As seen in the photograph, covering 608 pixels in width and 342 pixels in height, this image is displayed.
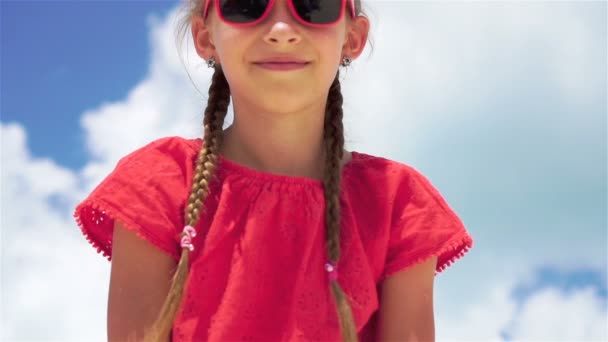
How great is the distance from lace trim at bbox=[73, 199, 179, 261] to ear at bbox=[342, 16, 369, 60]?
99 centimetres

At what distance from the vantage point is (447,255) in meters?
2.92

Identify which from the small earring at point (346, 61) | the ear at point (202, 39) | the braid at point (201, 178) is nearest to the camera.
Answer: the braid at point (201, 178)

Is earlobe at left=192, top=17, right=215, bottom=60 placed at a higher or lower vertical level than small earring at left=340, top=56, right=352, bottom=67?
higher

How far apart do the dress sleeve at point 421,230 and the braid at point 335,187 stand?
0.84ft

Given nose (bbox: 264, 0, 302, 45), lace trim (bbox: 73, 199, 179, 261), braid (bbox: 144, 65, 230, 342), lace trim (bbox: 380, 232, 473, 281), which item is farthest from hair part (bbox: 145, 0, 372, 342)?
nose (bbox: 264, 0, 302, 45)

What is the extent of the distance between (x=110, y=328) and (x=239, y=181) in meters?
0.64

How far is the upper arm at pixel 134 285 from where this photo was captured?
2596 millimetres

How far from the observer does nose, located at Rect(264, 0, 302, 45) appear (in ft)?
8.41

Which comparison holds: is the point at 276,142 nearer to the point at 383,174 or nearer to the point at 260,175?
the point at 260,175

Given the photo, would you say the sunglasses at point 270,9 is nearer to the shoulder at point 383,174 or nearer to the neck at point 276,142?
the neck at point 276,142

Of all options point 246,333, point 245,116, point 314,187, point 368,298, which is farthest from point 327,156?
point 246,333

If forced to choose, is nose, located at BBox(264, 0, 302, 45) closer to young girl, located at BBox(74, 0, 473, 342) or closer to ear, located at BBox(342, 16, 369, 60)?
young girl, located at BBox(74, 0, 473, 342)

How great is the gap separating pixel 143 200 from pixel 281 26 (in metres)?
0.72

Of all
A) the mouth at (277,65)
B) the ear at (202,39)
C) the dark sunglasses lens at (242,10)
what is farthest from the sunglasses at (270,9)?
the ear at (202,39)
